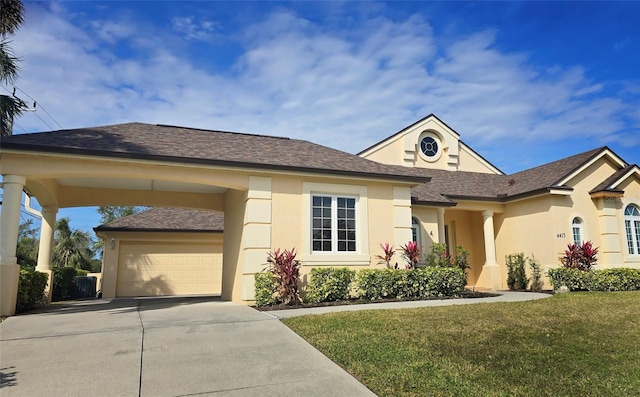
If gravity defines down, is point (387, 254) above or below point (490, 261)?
above

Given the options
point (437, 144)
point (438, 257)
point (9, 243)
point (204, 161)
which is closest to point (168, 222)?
point (204, 161)

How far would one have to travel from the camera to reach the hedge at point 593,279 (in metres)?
14.0

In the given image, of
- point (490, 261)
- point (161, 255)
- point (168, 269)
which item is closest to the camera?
point (490, 261)

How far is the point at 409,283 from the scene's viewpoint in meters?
12.1

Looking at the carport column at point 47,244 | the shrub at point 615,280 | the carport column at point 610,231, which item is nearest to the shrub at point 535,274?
the shrub at point 615,280

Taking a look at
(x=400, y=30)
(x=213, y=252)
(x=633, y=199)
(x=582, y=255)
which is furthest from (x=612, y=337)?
(x=213, y=252)

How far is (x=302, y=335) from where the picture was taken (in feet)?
22.4

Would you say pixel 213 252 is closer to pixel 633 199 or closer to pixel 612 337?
pixel 612 337

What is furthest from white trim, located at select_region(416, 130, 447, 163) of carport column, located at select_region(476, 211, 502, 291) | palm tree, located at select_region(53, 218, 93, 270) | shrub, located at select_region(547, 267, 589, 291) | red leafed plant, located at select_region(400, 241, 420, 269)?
palm tree, located at select_region(53, 218, 93, 270)

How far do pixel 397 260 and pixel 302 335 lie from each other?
6.73 meters

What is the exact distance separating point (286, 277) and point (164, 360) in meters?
5.51

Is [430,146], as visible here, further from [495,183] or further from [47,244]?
[47,244]

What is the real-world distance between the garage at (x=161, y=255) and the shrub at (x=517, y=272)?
1302cm

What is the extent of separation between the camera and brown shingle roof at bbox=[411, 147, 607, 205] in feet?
53.0
